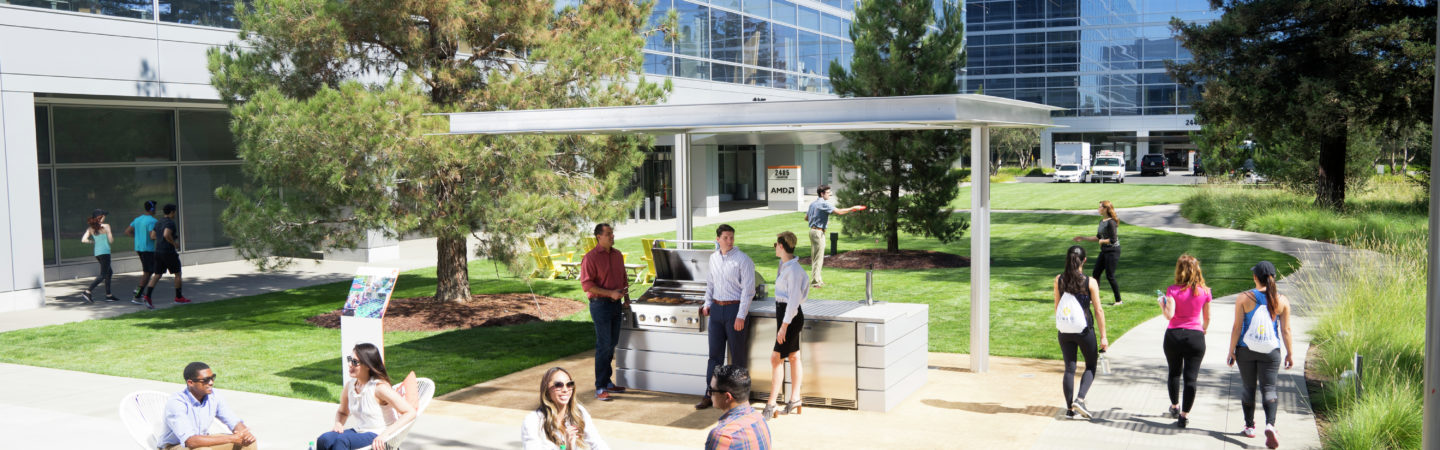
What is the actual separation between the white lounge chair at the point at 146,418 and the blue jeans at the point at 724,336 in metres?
3.78

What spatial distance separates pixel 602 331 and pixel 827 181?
1667 inches

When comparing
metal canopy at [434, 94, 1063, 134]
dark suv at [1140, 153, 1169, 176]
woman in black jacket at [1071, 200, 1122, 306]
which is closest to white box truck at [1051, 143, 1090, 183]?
dark suv at [1140, 153, 1169, 176]

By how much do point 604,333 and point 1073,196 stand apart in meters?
40.4

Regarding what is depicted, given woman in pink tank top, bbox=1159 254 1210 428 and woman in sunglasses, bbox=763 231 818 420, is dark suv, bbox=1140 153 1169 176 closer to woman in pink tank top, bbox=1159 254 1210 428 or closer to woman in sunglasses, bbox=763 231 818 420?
woman in pink tank top, bbox=1159 254 1210 428

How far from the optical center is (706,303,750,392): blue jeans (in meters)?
8.82

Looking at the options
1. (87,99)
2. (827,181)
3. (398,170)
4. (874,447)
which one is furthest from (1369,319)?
(827,181)

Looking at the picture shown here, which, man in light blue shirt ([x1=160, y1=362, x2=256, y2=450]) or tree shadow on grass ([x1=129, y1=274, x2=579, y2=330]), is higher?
man in light blue shirt ([x1=160, y1=362, x2=256, y2=450])

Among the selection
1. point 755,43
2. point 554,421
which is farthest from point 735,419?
point 755,43

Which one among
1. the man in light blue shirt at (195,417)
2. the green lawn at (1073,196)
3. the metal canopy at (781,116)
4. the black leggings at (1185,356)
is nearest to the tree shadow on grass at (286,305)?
the metal canopy at (781,116)

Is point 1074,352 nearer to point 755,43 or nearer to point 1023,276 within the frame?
point 1023,276

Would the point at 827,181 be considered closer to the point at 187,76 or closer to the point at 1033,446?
the point at 187,76

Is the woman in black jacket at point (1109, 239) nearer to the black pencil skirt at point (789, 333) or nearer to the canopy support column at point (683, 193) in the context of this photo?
the canopy support column at point (683, 193)

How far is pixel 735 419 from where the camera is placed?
188 inches

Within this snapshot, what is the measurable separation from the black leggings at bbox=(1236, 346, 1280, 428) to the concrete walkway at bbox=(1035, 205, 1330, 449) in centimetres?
28
